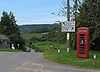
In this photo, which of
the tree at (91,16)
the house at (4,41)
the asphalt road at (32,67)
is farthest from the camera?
the house at (4,41)

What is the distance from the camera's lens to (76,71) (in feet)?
66.5

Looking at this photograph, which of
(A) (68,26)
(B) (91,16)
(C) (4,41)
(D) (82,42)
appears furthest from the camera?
A: (C) (4,41)

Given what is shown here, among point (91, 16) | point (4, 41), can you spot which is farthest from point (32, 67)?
point (4, 41)

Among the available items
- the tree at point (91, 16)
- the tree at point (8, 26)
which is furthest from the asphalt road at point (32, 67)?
the tree at point (8, 26)

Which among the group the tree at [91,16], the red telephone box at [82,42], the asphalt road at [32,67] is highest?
the tree at [91,16]

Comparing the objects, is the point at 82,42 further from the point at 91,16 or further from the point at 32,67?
the point at 32,67

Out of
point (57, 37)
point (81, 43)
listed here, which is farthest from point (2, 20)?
point (81, 43)

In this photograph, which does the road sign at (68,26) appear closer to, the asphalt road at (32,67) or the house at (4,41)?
the asphalt road at (32,67)

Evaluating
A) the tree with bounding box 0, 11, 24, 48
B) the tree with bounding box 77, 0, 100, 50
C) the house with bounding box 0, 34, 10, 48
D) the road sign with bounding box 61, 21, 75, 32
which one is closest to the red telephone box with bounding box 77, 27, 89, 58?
the road sign with bounding box 61, 21, 75, 32

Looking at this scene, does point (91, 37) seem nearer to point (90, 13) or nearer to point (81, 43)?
point (90, 13)

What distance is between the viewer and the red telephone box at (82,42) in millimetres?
28375

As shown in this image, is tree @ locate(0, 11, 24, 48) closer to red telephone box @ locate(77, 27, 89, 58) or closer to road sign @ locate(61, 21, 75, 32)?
road sign @ locate(61, 21, 75, 32)

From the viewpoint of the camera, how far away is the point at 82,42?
28.8m

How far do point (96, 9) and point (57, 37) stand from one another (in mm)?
10253
